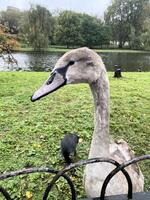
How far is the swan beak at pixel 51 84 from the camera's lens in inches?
74.3

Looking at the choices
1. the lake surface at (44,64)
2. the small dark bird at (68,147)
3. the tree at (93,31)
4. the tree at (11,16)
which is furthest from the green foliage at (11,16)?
the small dark bird at (68,147)

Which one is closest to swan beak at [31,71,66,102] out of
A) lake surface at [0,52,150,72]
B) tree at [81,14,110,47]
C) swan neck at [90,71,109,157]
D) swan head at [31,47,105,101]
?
swan head at [31,47,105,101]

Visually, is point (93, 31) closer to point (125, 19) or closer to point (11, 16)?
point (125, 19)

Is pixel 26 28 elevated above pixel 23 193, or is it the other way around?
pixel 26 28

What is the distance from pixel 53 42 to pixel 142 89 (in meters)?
32.3

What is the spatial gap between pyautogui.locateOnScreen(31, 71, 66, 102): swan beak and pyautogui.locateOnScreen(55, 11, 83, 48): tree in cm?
3617

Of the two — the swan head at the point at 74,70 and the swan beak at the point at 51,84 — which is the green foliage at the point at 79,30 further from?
the swan beak at the point at 51,84

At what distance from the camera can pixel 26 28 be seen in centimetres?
2827

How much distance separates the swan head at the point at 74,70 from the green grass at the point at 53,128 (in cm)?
144

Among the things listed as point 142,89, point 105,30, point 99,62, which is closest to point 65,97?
point 142,89

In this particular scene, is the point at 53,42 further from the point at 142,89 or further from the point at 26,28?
the point at 142,89

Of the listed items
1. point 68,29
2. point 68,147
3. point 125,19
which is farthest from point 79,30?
point 68,147

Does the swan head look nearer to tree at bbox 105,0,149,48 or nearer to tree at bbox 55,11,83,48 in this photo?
tree at bbox 55,11,83,48

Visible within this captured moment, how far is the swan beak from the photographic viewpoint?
1888 millimetres
